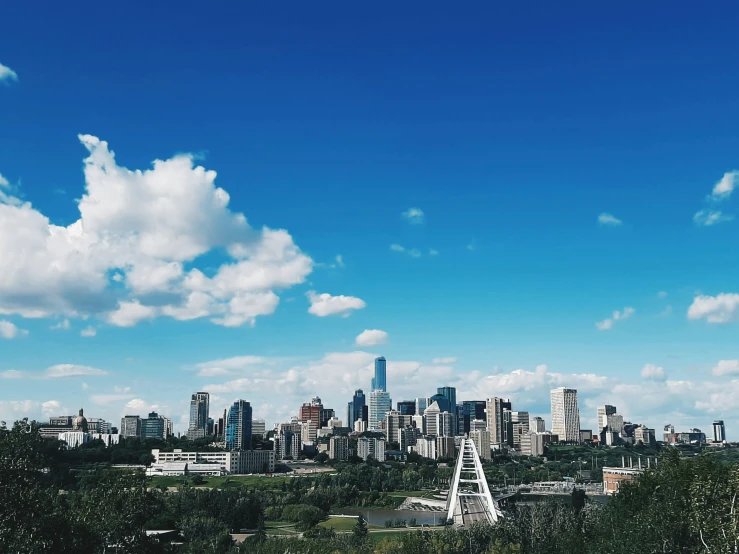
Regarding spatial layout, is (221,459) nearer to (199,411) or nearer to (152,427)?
(152,427)

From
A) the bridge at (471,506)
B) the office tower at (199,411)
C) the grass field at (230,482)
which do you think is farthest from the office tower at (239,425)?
the bridge at (471,506)

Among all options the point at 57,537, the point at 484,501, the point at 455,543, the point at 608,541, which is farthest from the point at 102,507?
the point at 484,501

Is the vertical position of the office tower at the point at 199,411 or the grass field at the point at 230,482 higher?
the office tower at the point at 199,411

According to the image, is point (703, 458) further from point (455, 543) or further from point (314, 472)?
point (314, 472)

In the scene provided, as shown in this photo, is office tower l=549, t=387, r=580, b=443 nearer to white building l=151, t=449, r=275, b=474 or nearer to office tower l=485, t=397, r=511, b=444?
office tower l=485, t=397, r=511, b=444

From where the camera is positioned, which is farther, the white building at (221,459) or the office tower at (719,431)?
the office tower at (719,431)

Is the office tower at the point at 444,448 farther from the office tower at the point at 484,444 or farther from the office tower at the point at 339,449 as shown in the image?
the office tower at the point at 339,449
